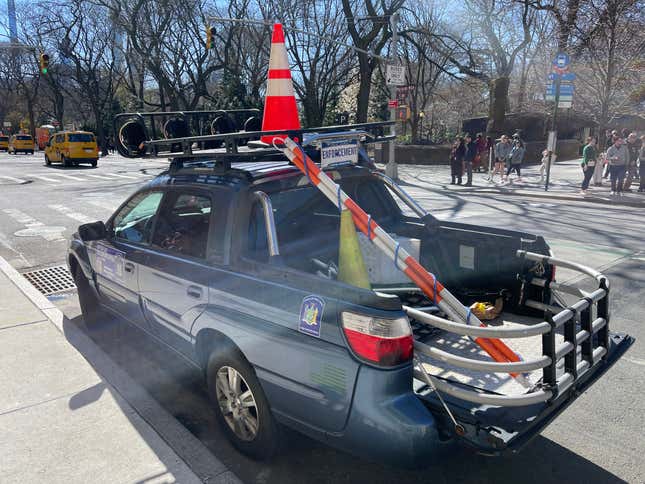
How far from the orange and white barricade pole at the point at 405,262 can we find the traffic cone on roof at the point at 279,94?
4.39 feet

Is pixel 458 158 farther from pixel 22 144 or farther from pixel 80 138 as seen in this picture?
pixel 22 144

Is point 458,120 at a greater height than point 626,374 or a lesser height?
greater

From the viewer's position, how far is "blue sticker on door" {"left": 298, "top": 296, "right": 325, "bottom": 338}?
8.86 ft

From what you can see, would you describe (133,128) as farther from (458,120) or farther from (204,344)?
(458,120)

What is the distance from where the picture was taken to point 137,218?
15.4 feet

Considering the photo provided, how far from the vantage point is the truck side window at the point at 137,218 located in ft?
13.9

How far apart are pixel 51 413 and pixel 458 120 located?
1916 inches

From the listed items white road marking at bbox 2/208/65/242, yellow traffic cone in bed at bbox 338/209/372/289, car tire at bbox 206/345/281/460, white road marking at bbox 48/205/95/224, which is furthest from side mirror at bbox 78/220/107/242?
white road marking at bbox 48/205/95/224

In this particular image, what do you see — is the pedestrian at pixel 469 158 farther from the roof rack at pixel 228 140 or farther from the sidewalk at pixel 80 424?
the sidewalk at pixel 80 424

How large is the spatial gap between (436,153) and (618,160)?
15.9m

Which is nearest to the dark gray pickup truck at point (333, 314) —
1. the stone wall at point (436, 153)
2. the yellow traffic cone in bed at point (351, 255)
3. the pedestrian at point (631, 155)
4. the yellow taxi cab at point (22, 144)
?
the yellow traffic cone in bed at point (351, 255)

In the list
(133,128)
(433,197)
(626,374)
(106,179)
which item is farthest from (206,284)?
(106,179)

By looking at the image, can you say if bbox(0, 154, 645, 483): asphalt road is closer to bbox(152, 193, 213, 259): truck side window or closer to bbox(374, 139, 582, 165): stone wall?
bbox(152, 193, 213, 259): truck side window

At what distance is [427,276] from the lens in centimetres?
310
